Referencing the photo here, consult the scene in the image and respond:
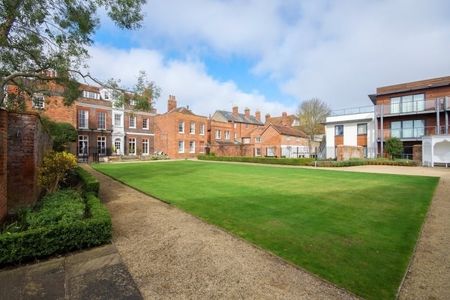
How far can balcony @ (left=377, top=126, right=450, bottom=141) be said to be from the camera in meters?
24.2

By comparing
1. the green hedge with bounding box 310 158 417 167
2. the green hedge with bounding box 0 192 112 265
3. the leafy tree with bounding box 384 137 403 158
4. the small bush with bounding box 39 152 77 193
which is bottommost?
the green hedge with bounding box 0 192 112 265

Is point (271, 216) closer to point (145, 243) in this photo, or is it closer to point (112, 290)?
point (145, 243)

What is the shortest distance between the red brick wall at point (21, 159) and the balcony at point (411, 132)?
1187 inches

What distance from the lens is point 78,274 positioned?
142 inches

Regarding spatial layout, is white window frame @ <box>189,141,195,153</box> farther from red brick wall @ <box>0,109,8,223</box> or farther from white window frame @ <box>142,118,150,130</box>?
red brick wall @ <box>0,109,8,223</box>

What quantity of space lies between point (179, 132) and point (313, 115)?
24.4 m

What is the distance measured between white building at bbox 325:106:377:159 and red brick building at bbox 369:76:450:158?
0.82m

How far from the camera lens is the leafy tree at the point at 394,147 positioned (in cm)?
2497

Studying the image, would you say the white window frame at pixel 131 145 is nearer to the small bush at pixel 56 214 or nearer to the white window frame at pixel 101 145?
the white window frame at pixel 101 145

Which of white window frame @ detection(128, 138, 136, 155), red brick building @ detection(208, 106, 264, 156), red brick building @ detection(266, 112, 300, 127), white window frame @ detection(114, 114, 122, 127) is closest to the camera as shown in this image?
white window frame @ detection(114, 114, 122, 127)

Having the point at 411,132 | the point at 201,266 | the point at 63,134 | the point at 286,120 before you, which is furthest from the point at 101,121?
the point at 286,120

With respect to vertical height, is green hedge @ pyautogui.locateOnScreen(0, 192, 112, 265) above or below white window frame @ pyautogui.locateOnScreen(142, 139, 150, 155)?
below

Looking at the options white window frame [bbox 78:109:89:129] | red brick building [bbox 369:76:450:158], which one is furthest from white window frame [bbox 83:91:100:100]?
red brick building [bbox 369:76:450:158]

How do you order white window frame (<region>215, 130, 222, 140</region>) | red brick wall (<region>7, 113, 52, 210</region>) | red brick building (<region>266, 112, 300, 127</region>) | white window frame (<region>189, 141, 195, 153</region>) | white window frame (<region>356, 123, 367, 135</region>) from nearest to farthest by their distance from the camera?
red brick wall (<region>7, 113, 52, 210</region>)
white window frame (<region>356, 123, 367, 135</region>)
white window frame (<region>189, 141, 195, 153</region>)
white window frame (<region>215, 130, 222, 140</region>)
red brick building (<region>266, 112, 300, 127</region>)
